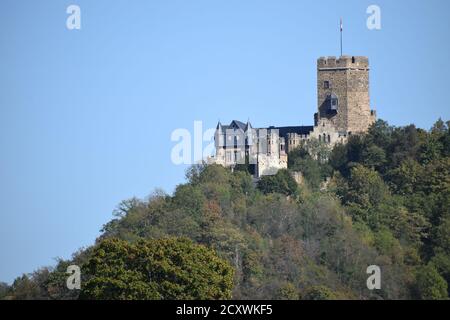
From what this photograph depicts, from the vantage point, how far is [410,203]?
136 meters

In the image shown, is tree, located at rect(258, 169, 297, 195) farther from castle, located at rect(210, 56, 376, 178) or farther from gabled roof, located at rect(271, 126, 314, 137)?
gabled roof, located at rect(271, 126, 314, 137)

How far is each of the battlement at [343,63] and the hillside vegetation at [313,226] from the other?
5.57 metres

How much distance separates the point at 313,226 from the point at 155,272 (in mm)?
26389

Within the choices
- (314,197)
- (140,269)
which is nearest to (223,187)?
(314,197)

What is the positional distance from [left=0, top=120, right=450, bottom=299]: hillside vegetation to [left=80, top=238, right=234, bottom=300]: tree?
0.34 feet

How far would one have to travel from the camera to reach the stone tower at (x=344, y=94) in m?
141

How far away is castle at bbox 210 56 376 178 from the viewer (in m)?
138

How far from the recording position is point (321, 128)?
139 metres

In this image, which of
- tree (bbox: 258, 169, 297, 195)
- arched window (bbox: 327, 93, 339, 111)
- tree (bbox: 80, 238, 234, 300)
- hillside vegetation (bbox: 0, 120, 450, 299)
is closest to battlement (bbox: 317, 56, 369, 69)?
arched window (bbox: 327, 93, 339, 111)

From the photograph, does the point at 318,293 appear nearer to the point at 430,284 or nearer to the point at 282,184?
the point at 430,284

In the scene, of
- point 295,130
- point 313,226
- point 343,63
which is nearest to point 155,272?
point 313,226

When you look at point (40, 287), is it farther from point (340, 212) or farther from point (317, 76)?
point (317, 76)

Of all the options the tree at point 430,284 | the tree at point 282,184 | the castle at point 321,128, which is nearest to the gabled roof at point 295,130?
the castle at point 321,128

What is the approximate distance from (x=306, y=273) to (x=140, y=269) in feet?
60.4
